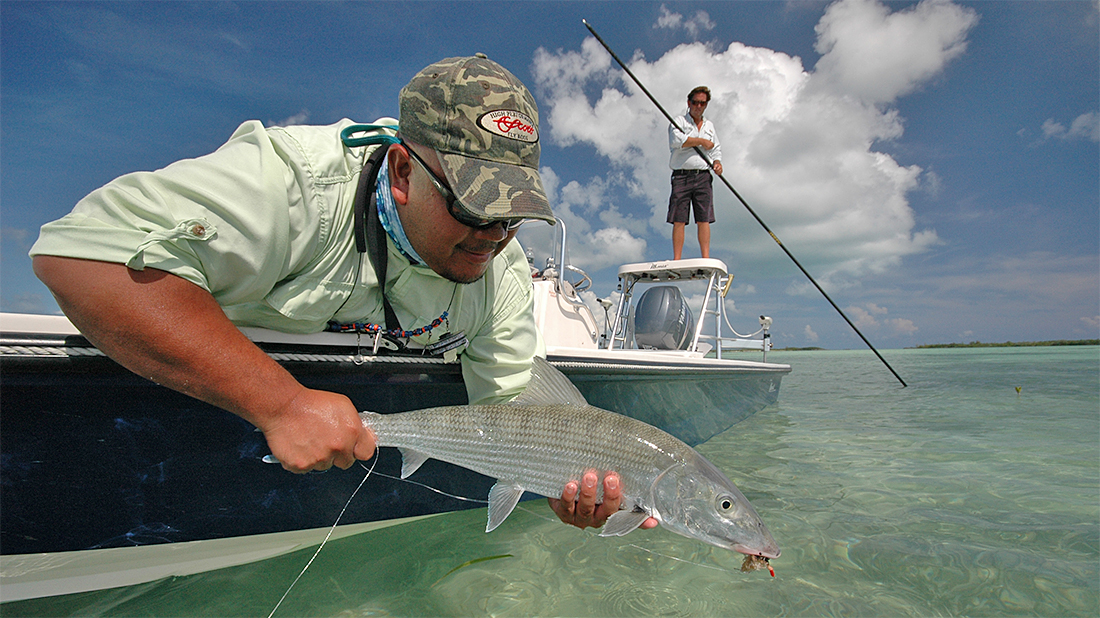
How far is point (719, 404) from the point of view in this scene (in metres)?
6.58

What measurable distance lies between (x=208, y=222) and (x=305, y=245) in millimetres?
356

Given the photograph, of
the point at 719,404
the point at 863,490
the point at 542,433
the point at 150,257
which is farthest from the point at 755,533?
the point at 719,404

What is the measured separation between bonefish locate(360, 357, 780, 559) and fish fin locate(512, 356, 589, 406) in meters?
0.10

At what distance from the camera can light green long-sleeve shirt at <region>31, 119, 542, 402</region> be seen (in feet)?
4.77

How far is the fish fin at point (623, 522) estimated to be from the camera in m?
1.91

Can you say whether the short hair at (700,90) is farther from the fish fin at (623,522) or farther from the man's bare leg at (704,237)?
the fish fin at (623,522)

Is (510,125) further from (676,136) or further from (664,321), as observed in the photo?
(664,321)

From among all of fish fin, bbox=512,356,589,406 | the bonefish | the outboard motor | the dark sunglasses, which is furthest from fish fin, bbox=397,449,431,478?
the outboard motor

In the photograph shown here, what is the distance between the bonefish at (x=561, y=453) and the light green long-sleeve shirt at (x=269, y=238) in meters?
0.54

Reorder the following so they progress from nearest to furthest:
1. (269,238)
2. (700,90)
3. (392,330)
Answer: (269,238), (392,330), (700,90)

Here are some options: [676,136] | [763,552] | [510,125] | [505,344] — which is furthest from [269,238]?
[676,136]

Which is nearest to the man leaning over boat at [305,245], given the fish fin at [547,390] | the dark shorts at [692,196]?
the fish fin at [547,390]

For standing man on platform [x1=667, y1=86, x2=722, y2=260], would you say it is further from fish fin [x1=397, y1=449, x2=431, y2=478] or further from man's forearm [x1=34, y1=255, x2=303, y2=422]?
man's forearm [x1=34, y1=255, x2=303, y2=422]

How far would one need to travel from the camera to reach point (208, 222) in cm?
156
